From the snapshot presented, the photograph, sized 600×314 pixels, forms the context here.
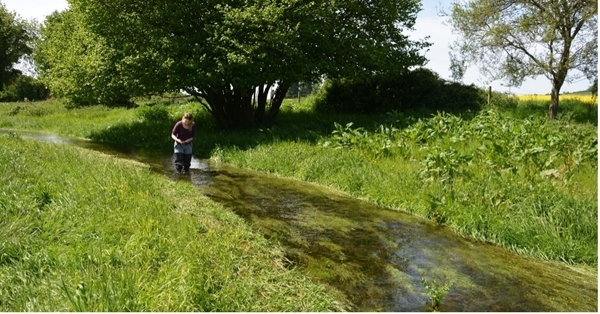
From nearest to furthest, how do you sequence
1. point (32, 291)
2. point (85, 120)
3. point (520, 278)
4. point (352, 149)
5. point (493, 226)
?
1. point (32, 291)
2. point (520, 278)
3. point (493, 226)
4. point (352, 149)
5. point (85, 120)

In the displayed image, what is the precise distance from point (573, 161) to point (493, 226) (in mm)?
4511

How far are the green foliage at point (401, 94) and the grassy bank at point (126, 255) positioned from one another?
2116 cm

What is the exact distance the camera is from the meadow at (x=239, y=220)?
5215 millimetres

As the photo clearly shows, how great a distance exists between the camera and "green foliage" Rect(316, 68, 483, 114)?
28.4m

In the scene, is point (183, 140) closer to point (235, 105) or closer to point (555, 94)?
point (235, 105)

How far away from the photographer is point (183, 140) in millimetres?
15055

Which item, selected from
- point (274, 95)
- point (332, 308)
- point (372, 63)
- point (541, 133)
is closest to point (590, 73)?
point (372, 63)

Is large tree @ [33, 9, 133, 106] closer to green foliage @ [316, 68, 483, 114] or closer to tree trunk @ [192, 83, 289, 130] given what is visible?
tree trunk @ [192, 83, 289, 130]

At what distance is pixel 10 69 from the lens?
7700cm

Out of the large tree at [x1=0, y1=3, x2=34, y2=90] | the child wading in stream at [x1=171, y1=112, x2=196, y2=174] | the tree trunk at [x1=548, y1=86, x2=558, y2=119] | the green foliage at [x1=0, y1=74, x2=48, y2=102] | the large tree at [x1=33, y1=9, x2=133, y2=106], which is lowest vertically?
the child wading in stream at [x1=171, y1=112, x2=196, y2=174]

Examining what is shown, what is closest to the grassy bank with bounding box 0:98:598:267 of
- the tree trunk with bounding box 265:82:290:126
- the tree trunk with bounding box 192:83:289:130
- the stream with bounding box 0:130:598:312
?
the stream with bounding box 0:130:598:312

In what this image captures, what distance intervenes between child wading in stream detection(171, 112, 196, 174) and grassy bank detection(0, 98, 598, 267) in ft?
8.62

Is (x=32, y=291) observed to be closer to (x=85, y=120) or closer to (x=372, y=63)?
(x=372, y=63)

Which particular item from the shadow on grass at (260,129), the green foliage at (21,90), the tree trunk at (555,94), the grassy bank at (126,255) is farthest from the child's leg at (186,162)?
the green foliage at (21,90)
